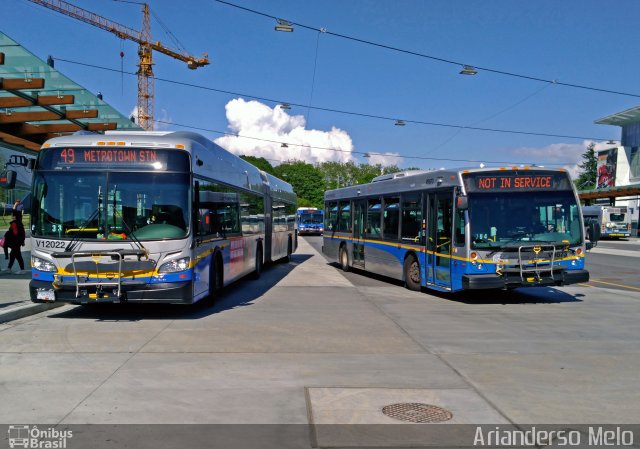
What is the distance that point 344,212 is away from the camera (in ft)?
69.3

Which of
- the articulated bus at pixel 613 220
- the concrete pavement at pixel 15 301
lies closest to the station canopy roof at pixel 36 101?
the concrete pavement at pixel 15 301

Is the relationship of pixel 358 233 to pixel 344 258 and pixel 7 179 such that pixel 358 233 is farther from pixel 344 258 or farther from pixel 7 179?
pixel 7 179

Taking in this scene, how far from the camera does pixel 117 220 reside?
401 inches

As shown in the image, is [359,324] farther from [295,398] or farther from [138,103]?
[138,103]

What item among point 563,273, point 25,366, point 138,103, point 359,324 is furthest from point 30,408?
point 138,103

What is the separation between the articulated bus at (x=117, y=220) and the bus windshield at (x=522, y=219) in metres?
5.86

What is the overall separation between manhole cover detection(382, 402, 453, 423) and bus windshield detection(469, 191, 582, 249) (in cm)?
723

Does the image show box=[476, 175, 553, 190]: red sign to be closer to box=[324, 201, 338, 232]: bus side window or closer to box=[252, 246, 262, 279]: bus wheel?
box=[252, 246, 262, 279]: bus wheel

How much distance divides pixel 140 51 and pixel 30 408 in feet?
277

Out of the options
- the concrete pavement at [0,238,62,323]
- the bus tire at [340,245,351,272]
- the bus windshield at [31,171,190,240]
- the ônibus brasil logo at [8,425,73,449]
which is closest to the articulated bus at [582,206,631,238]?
the bus tire at [340,245,351,272]

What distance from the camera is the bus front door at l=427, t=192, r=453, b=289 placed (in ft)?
43.8

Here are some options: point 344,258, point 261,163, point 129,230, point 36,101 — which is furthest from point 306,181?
point 129,230

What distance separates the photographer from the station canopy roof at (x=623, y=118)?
244ft

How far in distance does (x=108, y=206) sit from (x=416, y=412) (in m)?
6.75
